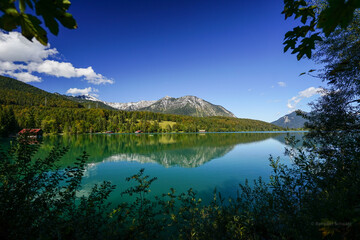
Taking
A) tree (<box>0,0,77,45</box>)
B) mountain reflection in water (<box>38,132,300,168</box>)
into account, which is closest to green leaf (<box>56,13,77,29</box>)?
tree (<box>0,0,77,45</box>)

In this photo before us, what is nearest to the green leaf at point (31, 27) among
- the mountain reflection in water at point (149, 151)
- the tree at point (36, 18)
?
the tree at point (36, 18)

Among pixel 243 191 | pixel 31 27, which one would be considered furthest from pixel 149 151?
pixel 31 27

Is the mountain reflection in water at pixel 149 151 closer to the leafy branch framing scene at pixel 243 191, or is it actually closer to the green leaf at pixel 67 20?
the leafy branch framing scene at pixel 243 191

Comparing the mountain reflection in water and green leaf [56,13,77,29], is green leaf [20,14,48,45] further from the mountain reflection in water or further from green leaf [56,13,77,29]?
the mountain reflection in water

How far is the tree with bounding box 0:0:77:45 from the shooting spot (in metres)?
1.14

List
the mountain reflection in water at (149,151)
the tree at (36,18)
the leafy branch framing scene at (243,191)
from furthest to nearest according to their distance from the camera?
1. the mountain reflection in water at (149,151)
2. the leafy branch framing scene at (243,191)
3. the tree at (36,18)

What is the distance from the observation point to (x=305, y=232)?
3.01 m

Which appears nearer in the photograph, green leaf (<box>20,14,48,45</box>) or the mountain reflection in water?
green leaf (<box>20,14,48,45</box>)

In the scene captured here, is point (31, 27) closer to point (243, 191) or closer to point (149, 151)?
point (243, 191)

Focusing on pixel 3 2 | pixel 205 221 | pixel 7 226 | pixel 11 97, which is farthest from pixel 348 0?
pixel 11 97

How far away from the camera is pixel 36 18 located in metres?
1.29

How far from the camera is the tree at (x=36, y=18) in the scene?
1143mm

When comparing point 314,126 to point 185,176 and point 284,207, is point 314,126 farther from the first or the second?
point 185,176

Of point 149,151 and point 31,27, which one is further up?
point 31,27
